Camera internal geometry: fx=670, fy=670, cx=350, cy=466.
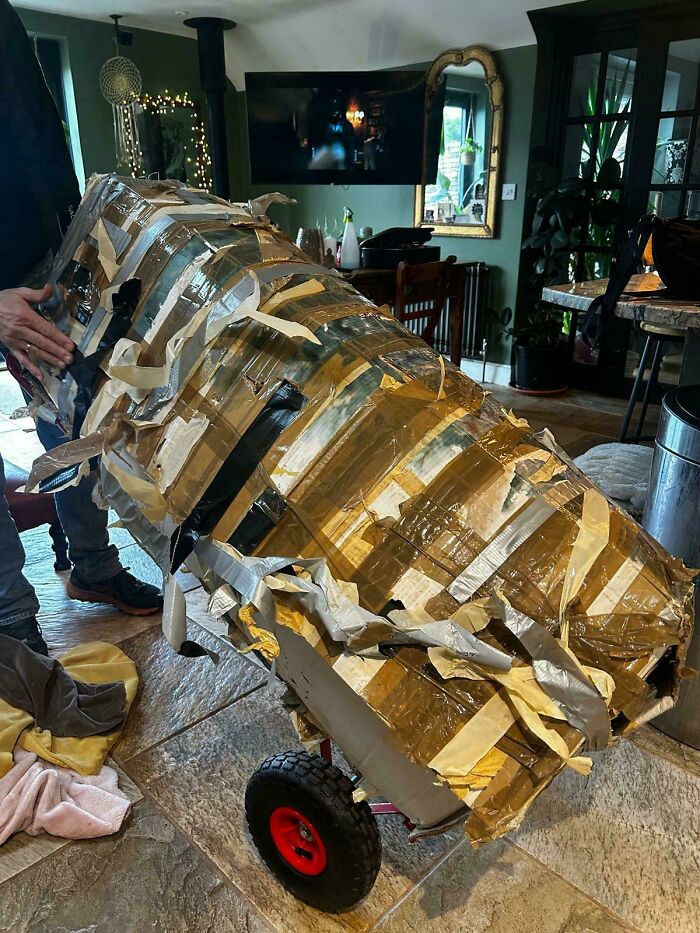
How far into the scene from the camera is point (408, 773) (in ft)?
2.84

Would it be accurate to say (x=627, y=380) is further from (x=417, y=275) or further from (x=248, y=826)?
(x=248, y=826)

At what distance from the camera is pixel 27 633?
1660mm

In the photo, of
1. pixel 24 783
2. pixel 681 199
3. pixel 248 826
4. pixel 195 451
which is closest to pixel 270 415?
pixel 195 451

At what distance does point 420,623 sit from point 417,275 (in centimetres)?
311

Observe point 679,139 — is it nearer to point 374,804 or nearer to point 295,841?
point 374,804

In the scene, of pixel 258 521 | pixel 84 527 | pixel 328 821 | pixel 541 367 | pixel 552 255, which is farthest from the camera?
pixel 541 367

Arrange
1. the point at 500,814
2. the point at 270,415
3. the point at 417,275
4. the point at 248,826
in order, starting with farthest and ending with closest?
the point at 417,275 < the point at 248,826 < the point at 270,415 < the point at 500,814

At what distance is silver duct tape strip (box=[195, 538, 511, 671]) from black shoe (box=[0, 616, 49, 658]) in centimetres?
96

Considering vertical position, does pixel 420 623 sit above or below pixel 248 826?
above

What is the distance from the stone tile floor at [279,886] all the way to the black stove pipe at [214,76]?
455 centimetres

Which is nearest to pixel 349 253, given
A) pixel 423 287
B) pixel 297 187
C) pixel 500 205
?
pixel 423 287

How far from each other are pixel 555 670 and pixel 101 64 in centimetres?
560

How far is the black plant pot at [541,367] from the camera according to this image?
4.22 meters

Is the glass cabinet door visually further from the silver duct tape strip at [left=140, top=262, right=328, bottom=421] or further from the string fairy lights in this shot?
the string fairy lights
